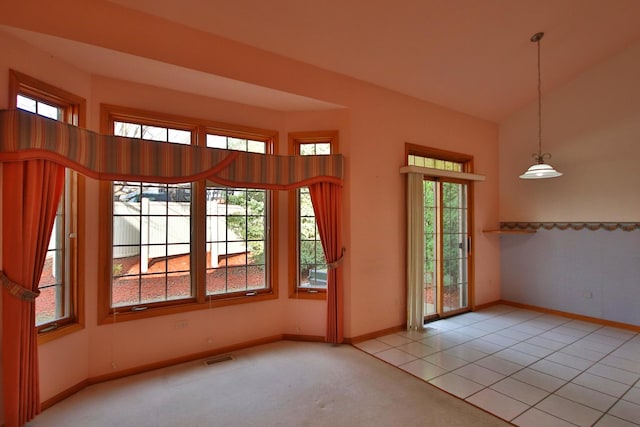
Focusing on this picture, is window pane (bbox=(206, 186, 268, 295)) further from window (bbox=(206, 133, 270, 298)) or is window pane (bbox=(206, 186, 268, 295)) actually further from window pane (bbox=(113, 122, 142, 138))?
window pane (bbox=(113, 122, 142, 138))

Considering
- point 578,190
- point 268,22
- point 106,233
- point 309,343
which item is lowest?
point 309,343

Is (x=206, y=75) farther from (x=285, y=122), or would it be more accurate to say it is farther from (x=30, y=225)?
(x=30, y=225)

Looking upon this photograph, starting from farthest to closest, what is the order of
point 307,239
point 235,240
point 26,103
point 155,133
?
point 307,239 → point 235,240 → point 155,133 → point 26,103

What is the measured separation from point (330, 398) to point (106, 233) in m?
2.61

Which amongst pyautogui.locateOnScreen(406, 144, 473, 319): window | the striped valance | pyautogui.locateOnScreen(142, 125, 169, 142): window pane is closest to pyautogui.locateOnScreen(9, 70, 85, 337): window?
the striped valance

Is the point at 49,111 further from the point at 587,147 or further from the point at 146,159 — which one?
the point at 587,147

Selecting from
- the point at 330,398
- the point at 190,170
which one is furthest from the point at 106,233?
the point at 330,398

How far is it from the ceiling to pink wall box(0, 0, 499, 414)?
0.12 meters

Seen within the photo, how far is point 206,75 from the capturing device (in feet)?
10.1

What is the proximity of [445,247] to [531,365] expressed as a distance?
2.03m

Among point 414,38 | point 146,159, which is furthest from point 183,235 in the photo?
point 414,38

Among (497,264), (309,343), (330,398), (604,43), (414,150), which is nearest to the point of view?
(330,398)

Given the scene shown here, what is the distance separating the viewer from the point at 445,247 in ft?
16.6

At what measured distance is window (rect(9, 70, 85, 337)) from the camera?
2.69 m
